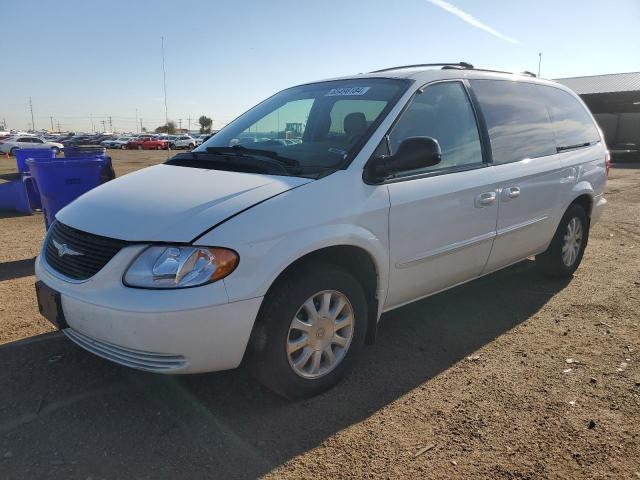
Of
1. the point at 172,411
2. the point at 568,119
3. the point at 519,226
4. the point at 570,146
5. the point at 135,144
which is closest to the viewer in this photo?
the point at 172,411

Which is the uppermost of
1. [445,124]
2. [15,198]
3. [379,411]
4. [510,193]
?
[445,124]

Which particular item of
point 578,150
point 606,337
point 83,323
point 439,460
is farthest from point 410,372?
point 578,150

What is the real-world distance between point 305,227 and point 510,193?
197cm

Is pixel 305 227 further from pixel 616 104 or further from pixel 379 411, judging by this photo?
pixel 616 104

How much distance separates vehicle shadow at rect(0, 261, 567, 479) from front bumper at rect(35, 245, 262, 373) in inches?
14.8

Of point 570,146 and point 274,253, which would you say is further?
point 570,146

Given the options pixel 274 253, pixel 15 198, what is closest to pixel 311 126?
pixel 274 253

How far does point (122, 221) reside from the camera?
2.65 m

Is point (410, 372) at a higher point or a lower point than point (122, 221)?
lower

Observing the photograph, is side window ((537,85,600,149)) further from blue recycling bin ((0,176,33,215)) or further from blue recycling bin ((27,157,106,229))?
blue recycling bin ((0,176,33,215))

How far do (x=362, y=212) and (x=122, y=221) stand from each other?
127 centimetres

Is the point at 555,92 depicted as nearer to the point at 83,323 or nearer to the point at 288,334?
the point at 288,334

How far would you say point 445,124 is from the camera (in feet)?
11.7

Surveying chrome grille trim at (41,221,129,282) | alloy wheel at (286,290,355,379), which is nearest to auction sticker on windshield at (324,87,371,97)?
alloy wheel at (286,290,355,379)
